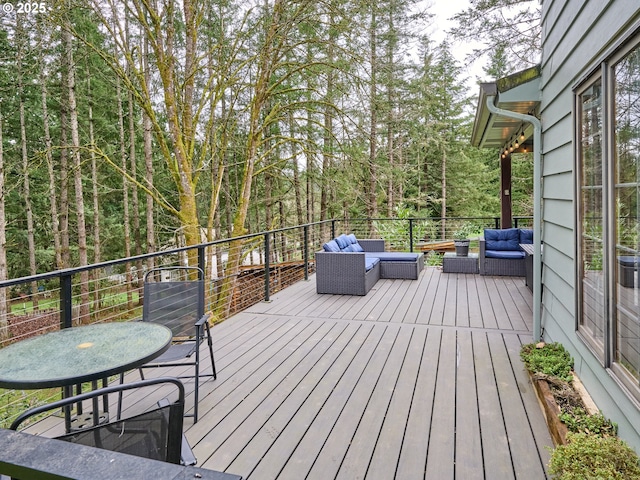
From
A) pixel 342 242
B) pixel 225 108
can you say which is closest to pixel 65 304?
pixel 342 242

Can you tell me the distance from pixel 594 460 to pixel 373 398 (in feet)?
4.37

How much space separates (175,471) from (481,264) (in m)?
7.42

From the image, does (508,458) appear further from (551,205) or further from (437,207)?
(437,207)

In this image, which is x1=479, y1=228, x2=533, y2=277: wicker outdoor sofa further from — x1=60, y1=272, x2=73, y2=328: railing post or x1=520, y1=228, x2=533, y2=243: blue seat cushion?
x1=60, y1=272, x2=73, y2=328: railing post

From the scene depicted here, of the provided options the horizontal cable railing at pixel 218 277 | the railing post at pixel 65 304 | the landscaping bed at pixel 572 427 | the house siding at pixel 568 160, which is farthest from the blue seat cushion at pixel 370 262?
the railing post at pixel 65 304

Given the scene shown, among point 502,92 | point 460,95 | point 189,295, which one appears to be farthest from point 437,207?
point 189,295

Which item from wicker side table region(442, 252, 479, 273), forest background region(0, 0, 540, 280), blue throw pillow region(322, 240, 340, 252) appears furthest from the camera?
wicker side table region(442, 252, 479, 273)

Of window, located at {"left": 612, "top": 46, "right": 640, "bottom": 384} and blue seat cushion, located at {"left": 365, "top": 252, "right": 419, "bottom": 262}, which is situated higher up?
window, located at {"left": 612, "top": 46, "right": 640, "bottom": 384}

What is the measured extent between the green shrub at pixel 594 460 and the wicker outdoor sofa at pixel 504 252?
5671 millimetres

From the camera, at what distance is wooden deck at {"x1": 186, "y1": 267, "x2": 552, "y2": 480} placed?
6.85 ft

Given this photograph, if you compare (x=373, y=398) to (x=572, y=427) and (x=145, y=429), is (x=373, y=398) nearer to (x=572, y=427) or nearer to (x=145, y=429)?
(x=572, y=427)

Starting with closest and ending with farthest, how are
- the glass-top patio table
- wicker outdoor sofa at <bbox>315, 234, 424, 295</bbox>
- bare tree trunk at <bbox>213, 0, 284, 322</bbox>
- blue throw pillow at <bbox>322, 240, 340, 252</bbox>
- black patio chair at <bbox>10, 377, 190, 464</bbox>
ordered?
black patio chair at <bbox>10, 377, 190, 464</bbox>
the glass-top patio table
wicker outdoor sofa at <bbox>315, 234, 424, 295</bbox>
blue throw pillow at <bbox>322, 240, 340, 252</bbox>
bare tree trunk at <bbox>213, 0, 284, 322</bbox>

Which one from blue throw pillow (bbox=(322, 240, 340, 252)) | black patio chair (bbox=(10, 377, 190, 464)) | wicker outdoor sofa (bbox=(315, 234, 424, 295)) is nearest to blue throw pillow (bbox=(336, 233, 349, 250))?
wicker outdoor sofa (bbox=(315, 234, 424, 295))

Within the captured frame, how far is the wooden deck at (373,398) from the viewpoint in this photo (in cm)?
209
